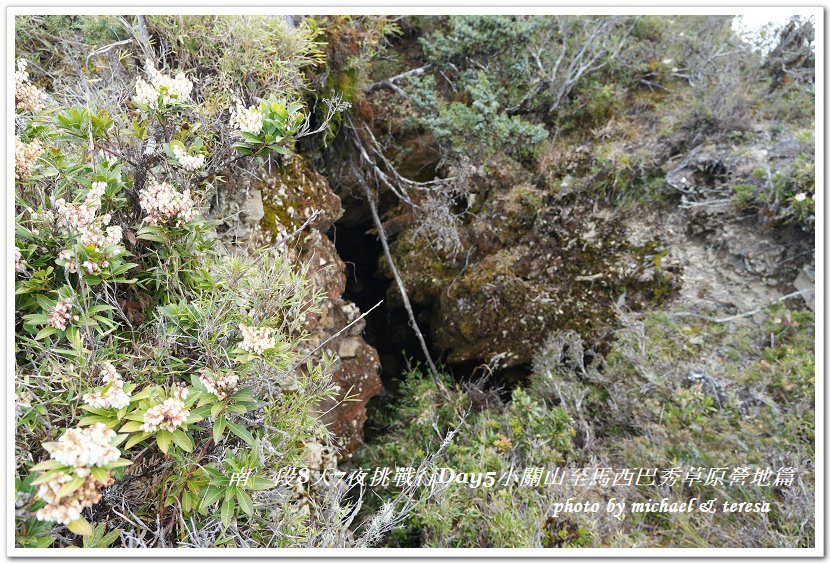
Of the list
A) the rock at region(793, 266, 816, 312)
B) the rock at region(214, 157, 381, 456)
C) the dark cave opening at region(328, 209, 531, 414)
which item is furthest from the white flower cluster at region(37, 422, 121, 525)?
the rock at region(793, 266, 816, 312)

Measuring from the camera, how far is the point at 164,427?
1305mm

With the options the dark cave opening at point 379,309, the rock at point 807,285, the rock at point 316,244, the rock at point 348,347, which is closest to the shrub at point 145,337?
the rock at point 316,244

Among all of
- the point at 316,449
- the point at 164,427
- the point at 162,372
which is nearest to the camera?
the point at 164,427

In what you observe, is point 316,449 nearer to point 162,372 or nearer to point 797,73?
point 162,372

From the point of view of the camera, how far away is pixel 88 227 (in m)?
1.48

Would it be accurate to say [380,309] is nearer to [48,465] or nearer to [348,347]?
[348,347]

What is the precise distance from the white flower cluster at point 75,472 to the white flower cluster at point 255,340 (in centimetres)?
48

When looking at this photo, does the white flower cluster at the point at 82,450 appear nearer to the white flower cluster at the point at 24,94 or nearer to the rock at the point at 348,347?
the white flower cluster at the point at 24,94

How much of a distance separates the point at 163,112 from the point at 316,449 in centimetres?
181

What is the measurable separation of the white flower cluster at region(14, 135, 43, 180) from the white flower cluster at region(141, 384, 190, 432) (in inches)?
41.3

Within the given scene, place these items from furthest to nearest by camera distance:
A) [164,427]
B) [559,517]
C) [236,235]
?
[559,517]
[236,235]
[164,427]

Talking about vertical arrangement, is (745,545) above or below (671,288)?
below

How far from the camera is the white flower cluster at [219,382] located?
1.46 meters
